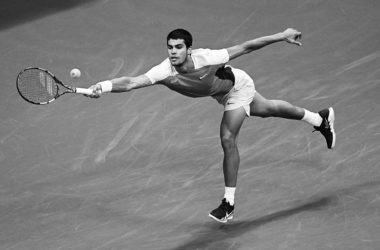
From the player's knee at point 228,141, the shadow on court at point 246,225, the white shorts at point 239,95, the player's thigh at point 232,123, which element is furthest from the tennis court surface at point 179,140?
the white shorts at point 239,95

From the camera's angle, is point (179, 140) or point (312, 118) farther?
point (179, 140)

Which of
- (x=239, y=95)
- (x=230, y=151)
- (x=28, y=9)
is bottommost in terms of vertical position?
(x=230, y=151)

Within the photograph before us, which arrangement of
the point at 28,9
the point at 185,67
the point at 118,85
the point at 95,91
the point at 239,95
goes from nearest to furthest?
the point at 95,91 → the point at 118,85 → the point at 185,67 → the point at 239,95 → the point at 28,9

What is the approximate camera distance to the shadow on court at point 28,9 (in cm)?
1500

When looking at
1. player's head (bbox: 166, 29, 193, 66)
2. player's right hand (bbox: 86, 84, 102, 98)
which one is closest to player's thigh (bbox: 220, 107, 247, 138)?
player's head (bbox: 166, 29, 193, 66)

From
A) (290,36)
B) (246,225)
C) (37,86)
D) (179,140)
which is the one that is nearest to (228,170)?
(246,225)

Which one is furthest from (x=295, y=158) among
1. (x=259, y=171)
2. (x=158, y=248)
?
(x=158, y=248)

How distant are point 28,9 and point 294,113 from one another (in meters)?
7.08

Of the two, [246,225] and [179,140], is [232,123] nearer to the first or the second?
[246,225]

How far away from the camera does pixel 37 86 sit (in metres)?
8.59

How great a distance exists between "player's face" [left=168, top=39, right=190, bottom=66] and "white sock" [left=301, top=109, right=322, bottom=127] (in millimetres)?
1888

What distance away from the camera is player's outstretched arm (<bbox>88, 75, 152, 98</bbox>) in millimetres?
7840

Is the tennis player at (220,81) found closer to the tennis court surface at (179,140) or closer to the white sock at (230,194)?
the white sock at (230,194)

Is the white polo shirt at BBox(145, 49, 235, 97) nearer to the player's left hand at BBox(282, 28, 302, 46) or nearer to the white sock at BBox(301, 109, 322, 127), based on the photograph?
the player's left hand at BBox(282, 28, 302, 46)
